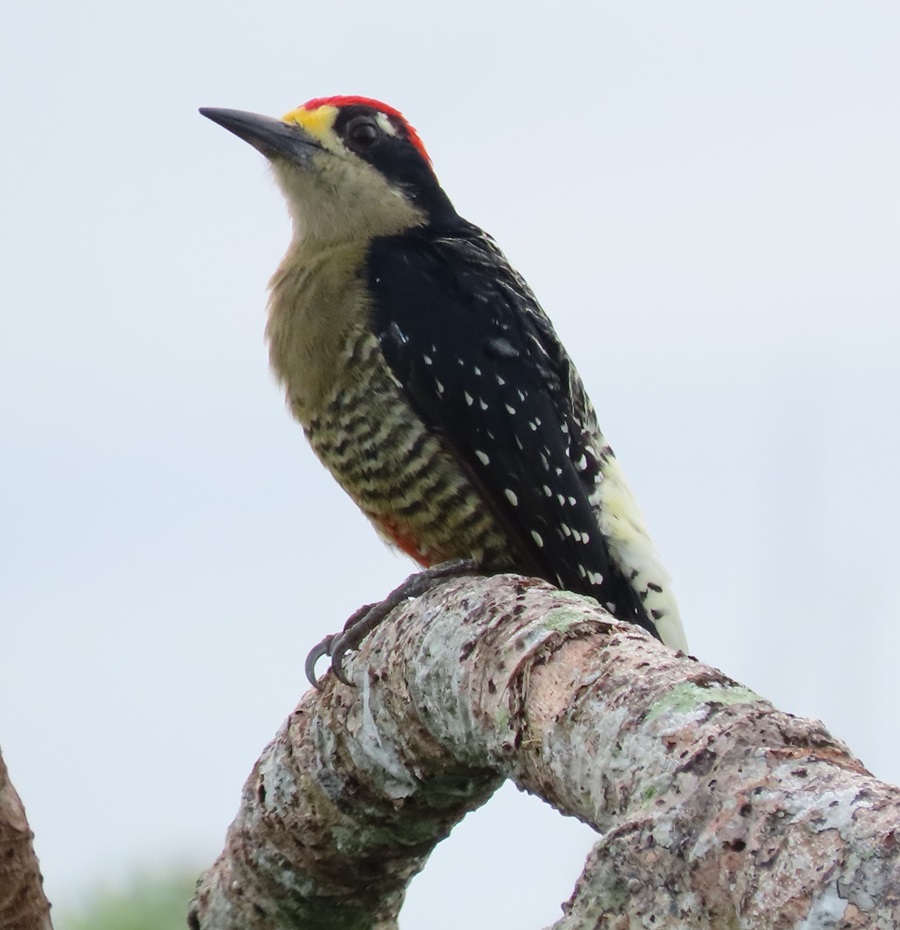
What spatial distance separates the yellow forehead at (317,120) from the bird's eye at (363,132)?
74mm

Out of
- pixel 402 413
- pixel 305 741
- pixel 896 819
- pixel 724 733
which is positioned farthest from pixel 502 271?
pixel 896 819

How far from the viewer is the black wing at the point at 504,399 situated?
4.23 meters

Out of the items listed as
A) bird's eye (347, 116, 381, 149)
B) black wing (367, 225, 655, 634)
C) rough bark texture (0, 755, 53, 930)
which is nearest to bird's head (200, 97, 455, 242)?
bird's eye (347, 116, 381, 149)

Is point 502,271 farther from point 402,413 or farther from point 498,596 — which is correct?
point 498,596

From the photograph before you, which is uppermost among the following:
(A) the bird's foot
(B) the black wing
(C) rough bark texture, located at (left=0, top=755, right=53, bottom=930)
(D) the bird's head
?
(D) the bird's head

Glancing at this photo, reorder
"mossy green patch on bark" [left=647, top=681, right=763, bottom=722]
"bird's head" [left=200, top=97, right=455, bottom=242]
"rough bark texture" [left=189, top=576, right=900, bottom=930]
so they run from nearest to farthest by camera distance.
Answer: "rough bark texture" [left=189, top=576, right=900, bottom=930] < "mossy green patch on bark" [left=647, top=681, right=763, bottom=722] < "bird's head" [left=200, top=97, right=455, bottom=242]

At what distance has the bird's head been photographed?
16.1 ft

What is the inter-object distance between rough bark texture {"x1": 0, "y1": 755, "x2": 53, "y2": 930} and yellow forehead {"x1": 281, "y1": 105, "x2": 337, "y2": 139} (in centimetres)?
271

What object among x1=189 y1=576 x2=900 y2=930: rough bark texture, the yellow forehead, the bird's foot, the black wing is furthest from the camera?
the yellow forehead

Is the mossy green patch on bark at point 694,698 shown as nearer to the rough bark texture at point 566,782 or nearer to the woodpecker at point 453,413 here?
the rough bark texture at point 566,782

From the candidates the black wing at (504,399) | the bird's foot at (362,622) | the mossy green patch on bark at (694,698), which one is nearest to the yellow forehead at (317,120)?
the black wing at (504,399)

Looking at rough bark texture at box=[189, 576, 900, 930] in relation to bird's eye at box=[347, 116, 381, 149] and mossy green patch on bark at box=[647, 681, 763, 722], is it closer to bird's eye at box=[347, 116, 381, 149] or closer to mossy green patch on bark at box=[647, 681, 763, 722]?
mossy green patch on bark at box=[647, 681, 763, 722]

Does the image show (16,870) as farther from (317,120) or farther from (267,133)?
(317,120)

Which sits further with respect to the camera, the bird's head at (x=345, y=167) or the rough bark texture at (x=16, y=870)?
the bird's head at (x=345, y=167)
